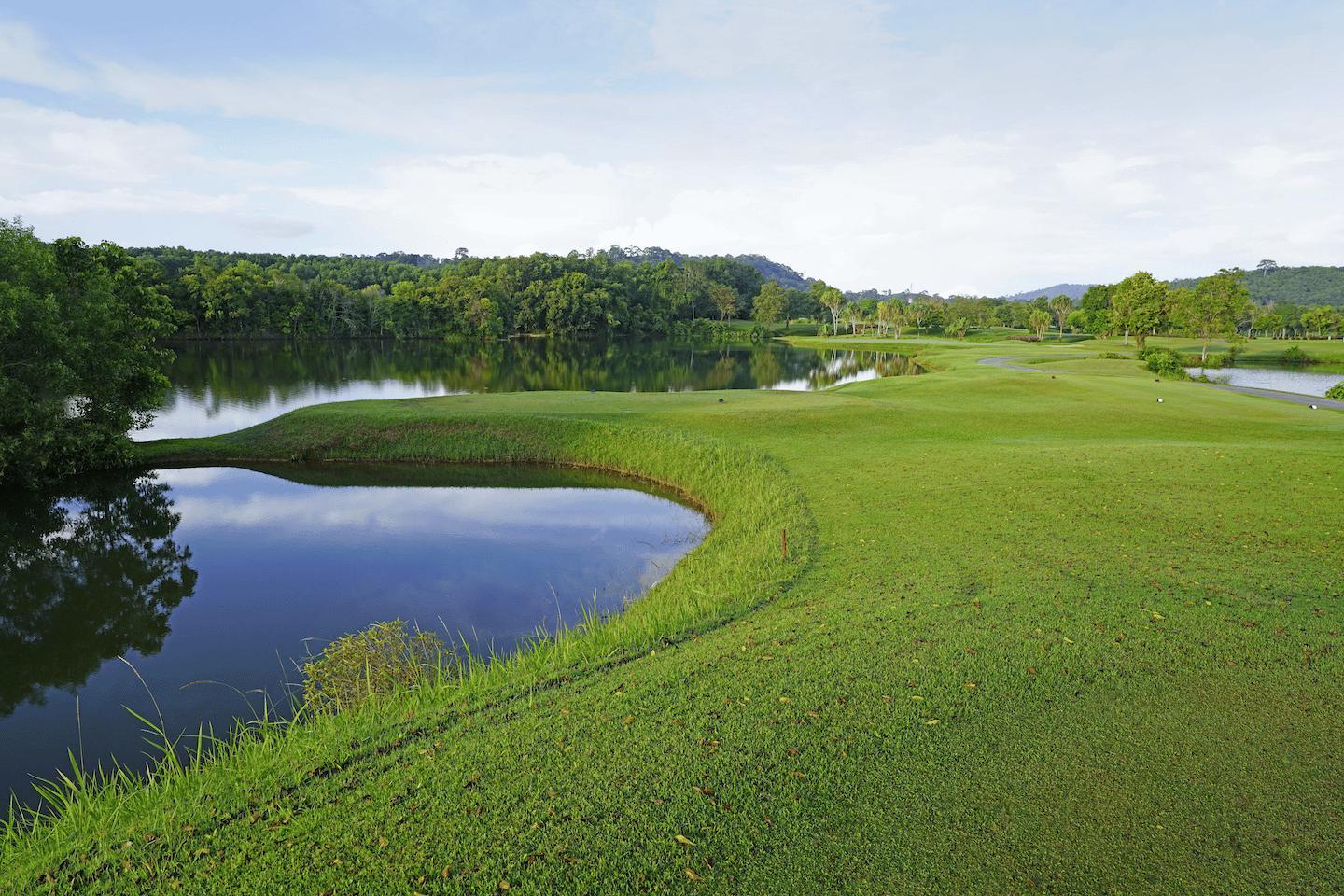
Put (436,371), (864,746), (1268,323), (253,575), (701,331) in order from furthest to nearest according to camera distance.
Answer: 1. (701,331)
2. (1268,323)
3. (436,371)
4. (253,575)
5. (864,746)

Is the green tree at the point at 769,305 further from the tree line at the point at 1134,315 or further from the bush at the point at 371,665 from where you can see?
the bush at the point at 371,665

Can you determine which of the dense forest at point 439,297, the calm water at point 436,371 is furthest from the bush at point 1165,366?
the dense forest at point 439,297

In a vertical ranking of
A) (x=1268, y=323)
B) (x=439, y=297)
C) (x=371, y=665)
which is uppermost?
(x=439, y=297)

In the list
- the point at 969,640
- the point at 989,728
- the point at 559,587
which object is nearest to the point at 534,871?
the point at 989,728

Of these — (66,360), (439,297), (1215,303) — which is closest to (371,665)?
(66,360)

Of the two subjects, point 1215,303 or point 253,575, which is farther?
point 1215,303

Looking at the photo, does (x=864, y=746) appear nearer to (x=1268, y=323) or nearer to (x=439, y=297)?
(x=439, y=297)

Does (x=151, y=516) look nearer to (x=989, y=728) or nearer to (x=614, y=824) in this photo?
(x=614, y=824)
